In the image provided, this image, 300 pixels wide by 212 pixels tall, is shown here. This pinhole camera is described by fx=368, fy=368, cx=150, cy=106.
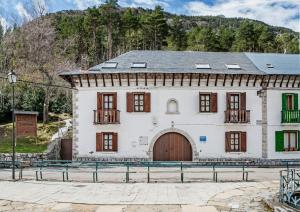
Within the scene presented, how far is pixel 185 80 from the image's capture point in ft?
80.7

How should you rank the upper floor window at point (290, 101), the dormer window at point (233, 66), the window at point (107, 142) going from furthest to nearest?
the dormer window at point (233, 66) → the upper floor window at point (290, 101) → the window at point (107, 142)

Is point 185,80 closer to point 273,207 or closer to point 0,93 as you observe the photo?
point 273,207

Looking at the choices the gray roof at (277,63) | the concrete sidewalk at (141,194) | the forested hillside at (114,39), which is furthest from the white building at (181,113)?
the forested hillside at (114,39)

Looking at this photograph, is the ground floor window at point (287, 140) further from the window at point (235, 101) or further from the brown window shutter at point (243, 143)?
→ the window at point (235, 101)

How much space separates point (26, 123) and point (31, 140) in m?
2.05

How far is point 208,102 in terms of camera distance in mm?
24812

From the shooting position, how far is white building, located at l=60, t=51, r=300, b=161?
2441 centimetres

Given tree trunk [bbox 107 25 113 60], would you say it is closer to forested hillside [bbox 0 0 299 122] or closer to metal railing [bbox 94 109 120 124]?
forested hillside [bbox 0 0 299 122]

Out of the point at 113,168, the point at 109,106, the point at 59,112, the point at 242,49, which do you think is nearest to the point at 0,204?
the point at 113,168

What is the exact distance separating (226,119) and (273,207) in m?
13.2

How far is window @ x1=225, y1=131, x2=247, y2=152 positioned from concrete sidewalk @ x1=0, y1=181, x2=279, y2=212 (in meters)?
8.09

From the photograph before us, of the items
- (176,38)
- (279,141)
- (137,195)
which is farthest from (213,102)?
(176,38)

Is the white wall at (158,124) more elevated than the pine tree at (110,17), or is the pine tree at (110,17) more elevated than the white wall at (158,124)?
the pine tree at (110,17)

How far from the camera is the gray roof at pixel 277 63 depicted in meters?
25.3
